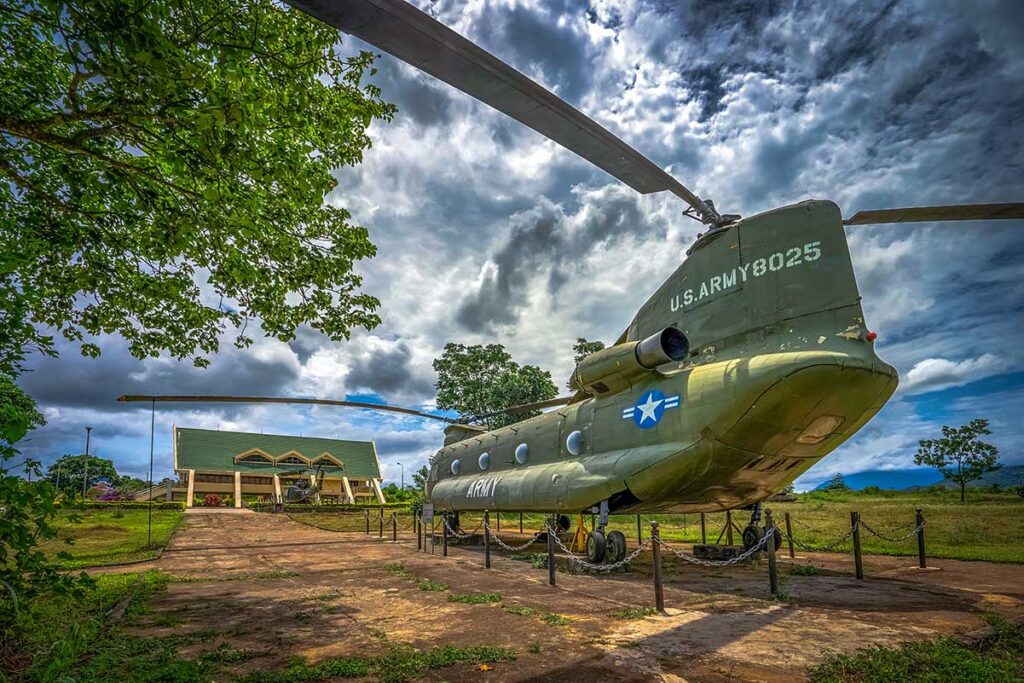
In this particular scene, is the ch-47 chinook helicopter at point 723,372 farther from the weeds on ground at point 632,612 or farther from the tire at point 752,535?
the weeds on ground at point 632,612

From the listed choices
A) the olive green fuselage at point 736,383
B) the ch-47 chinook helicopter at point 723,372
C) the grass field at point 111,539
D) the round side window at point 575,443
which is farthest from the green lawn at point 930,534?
the grass field at point 111,539

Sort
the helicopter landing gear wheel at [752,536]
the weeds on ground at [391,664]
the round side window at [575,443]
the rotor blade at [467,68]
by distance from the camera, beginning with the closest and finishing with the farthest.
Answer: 1. the rotor blade at [467,68]
2. the weeds on ground at [391,664]
3. the helicopter landing gear wheel at [752,536]
4. the round side window at [575,443]

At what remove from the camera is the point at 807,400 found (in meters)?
8.27

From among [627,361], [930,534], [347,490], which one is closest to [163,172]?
[627,361]

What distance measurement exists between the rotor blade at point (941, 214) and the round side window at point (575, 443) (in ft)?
Result: 23.9

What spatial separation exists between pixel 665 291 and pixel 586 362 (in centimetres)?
236

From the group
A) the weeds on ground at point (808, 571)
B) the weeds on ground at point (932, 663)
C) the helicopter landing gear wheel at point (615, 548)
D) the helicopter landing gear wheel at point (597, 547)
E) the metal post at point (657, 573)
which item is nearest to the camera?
the weeds on ground at point (932, 663)

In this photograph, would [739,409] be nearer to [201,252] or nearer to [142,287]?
[201,252]

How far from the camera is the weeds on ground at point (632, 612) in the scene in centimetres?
712

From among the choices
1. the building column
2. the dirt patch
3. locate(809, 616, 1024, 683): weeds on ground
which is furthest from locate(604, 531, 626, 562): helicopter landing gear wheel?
the building column

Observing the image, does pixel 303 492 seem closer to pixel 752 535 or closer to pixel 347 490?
pixel 347 490

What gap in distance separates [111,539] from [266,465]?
30645mm

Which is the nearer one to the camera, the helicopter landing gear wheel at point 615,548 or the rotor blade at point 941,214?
the rotor blade at point 941,214

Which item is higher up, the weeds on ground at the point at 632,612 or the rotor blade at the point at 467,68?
the rotor blade at the point at 467,68
